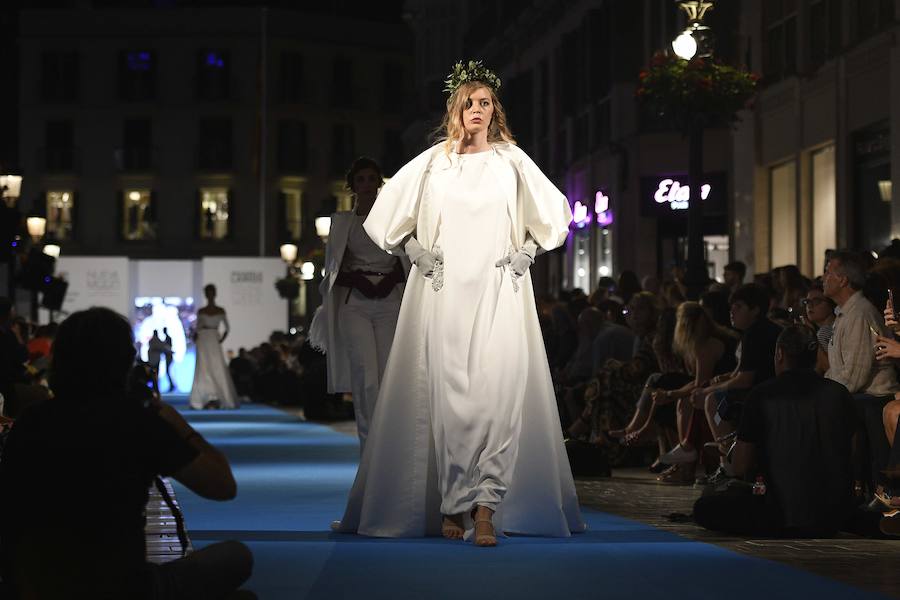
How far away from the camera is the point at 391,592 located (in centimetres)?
751

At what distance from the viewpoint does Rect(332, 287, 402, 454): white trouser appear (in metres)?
11.8

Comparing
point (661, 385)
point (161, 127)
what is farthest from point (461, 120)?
point (161, 127)

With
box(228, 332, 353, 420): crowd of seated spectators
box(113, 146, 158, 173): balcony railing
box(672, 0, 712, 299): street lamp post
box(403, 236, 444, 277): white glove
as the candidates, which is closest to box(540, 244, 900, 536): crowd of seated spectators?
box(672, 0, 712, 299): street lamp post

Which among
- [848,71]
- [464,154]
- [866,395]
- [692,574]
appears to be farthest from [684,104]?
[692,574]

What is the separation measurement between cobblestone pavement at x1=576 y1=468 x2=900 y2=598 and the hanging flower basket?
828cm

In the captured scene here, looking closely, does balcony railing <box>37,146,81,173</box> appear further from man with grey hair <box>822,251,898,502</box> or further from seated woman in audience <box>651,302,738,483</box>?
man with grey hair <box>822,251,898,502</box>

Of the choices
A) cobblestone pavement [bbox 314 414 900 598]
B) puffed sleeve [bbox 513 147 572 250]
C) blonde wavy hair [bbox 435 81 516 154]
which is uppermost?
blonde wavy hair [bbox 435 81 516 154]

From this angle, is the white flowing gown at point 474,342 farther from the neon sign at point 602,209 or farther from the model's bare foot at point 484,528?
the neon sign at point 602,209

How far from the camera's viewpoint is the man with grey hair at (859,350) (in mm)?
11469

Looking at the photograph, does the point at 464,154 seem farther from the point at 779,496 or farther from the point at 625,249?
the point at 625,249

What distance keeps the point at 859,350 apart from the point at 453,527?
3.34 metres

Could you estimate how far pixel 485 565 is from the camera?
27.8ft

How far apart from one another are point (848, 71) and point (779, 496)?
42.9ft

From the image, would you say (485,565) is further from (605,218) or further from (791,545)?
(605,218)
